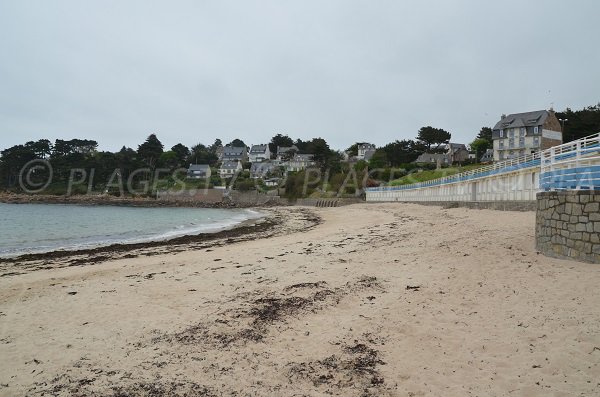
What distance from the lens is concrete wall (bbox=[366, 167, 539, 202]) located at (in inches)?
703

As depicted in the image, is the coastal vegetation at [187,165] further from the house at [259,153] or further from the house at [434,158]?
the house at [259,153]

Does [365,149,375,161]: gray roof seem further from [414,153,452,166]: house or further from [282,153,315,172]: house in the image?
[414,153,452,166]: house

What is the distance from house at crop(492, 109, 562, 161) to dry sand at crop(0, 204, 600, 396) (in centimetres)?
5878

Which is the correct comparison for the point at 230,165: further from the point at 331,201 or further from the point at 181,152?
the point at 331,201

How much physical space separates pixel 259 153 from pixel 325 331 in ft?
428

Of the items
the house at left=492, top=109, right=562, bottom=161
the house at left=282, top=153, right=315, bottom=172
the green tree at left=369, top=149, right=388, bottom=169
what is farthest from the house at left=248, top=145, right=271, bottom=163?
the house at left=492, top=109, right=562, bottom=161

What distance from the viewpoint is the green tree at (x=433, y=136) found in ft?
276

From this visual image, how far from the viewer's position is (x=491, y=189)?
22.9 m

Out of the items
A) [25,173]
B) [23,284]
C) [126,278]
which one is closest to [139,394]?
[126,278]

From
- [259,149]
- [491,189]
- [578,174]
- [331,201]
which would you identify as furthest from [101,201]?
[578,174]

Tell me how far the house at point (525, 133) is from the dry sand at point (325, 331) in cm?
5878

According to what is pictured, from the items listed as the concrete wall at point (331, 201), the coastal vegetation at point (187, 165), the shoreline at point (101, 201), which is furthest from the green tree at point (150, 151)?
the concrete wall at point (331, 201)

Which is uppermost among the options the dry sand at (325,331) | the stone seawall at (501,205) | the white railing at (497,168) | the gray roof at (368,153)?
the gray roof at (368,153)

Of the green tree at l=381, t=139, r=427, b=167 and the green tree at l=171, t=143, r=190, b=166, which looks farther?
the green tree at l=171, t=143, r=190, b=166
